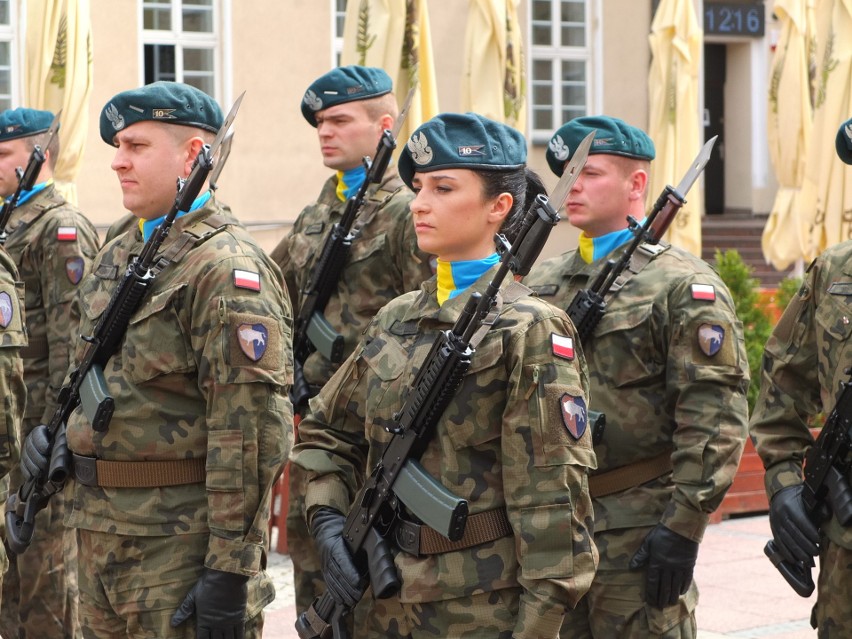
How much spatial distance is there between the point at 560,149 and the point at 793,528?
161 centimetres

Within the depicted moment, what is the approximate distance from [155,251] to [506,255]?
1295mm

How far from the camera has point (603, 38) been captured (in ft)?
59.6

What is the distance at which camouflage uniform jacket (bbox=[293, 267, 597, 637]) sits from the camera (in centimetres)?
318

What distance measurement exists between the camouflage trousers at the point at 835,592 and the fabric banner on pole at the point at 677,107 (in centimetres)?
845

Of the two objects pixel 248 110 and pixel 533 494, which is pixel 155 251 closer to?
pixel 533 494

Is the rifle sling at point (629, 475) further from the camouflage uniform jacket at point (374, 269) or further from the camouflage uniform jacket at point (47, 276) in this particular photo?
the camouflage uniform jacket at point (47, 276)

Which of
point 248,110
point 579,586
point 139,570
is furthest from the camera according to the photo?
point 248,110

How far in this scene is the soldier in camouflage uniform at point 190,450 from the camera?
3.92m

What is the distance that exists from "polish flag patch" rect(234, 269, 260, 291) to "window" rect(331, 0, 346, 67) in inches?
469

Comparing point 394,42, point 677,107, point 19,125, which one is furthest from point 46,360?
point 677,107

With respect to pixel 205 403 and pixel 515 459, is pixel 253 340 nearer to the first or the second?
pixel 205 403

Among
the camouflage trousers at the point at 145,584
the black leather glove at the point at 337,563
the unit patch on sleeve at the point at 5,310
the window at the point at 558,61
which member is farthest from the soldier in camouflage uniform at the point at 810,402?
the window at the point at 558,61

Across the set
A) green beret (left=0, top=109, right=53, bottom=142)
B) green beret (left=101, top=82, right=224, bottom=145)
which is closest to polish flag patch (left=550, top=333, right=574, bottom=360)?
green beret (left=101, top=82, right=224, bottom=145)

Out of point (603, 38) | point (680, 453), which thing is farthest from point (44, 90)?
Answer: point (603, 38)
